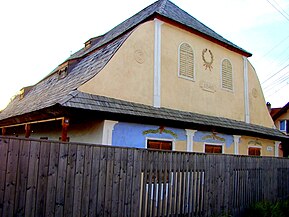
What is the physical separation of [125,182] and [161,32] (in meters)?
6.21

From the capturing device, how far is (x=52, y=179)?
415 centimetres

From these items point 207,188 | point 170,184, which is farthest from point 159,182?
point 207,188

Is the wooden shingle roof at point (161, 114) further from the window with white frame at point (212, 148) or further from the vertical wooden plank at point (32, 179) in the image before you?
the vertical wooden plank at point (32, 179)

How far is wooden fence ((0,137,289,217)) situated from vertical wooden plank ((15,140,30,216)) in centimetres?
1

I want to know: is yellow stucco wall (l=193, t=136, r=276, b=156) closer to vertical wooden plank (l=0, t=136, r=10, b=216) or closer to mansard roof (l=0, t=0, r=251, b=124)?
mansard roof (l=0, t=0, r=251, b=124)

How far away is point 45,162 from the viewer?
162 inches

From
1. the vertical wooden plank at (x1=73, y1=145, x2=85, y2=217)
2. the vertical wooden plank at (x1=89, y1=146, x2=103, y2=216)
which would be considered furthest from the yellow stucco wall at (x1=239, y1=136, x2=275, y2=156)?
the vertical wooden plank at (x1=73, y1=145, x2=85, y2=217)

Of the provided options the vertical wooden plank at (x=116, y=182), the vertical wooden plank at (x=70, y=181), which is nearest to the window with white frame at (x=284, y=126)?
the vertical wooden plank at (x=116, y=182)

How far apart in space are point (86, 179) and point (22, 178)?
1.00 metres

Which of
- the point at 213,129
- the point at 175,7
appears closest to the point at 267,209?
the point at 213,129

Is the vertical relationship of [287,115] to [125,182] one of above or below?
above

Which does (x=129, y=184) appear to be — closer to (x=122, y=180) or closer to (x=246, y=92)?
(x=122, y=180)

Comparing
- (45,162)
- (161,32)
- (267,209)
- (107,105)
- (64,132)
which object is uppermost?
(161,32)

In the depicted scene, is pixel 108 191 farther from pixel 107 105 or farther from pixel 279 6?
pixel 279 6
